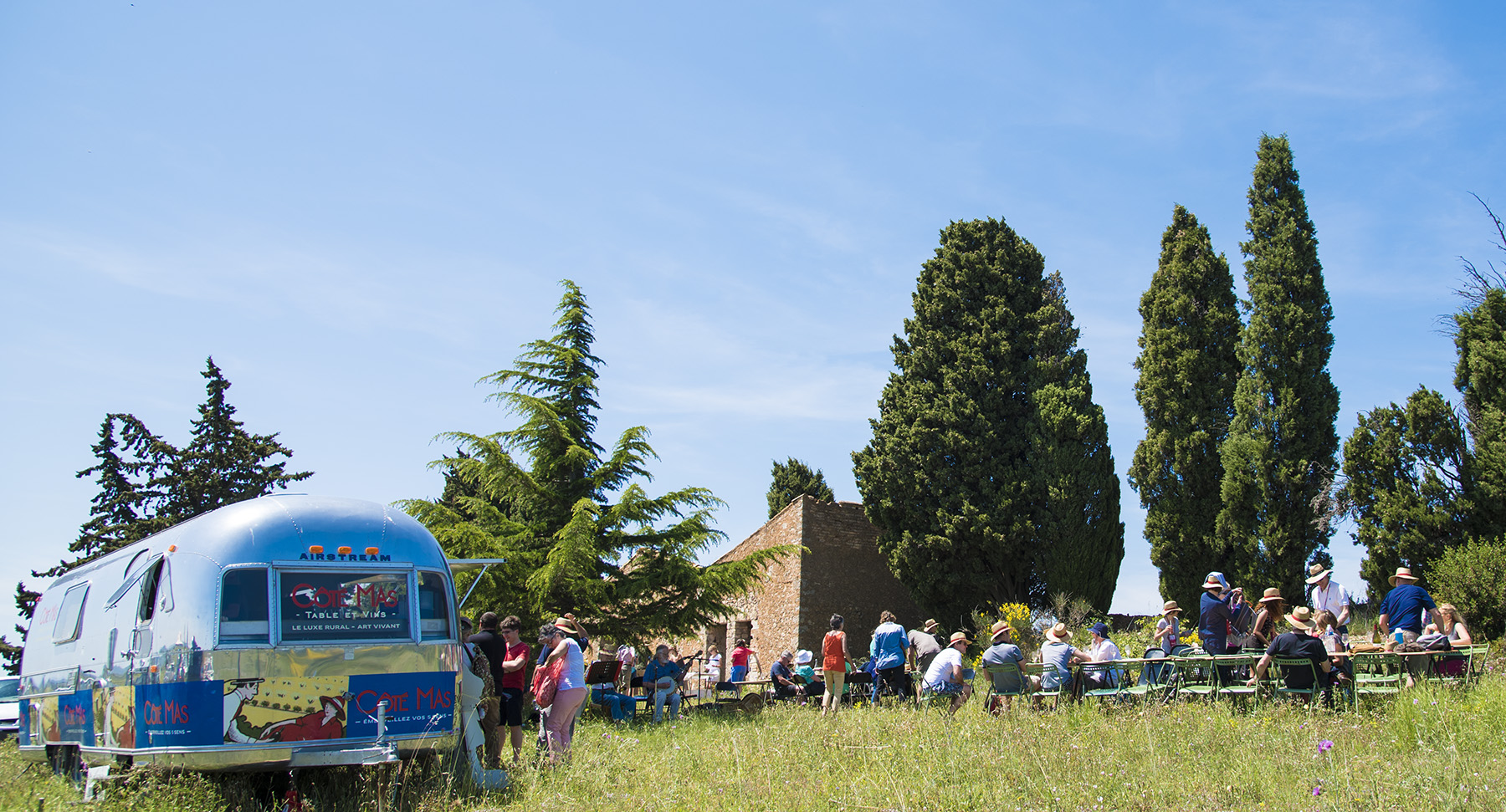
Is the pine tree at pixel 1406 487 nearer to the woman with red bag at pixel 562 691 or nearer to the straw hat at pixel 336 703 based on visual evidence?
the woman with red bag at pixel 562 691

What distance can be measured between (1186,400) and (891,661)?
10.5 meters

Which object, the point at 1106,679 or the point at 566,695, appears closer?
the point at 566,695

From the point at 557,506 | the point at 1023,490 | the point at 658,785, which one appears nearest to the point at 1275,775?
the point at 658,785

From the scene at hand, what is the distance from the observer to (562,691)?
338 inches

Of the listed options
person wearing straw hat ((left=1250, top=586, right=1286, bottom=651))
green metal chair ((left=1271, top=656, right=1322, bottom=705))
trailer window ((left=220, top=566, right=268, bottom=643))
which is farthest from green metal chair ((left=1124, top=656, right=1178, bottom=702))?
trailer window ((left=220, top=566, right=268, bottom=643))

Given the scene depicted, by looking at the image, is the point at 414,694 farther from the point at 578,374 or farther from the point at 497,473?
the point at 578,374

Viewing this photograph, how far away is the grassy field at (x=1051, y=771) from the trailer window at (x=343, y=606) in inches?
43.3

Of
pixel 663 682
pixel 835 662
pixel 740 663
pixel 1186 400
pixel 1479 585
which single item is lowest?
pixel 740 663

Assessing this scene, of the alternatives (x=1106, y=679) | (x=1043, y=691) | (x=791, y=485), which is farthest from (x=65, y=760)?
(x=791, y=485)

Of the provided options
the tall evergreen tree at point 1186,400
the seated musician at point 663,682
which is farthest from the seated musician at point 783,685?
the tall evergreen tree at point 1186,400

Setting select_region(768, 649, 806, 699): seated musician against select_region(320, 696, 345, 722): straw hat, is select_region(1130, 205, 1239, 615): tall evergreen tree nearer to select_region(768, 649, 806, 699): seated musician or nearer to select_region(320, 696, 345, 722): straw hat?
select_region(768, 649, 806, 699): seated musician

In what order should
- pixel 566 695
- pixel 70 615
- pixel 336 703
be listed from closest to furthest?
pixel 336 703 → pixel 566 695 → pixel 70 615

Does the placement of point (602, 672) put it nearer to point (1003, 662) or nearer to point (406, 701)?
point (1003, 662)

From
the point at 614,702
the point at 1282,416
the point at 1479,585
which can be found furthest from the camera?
the point at 1282,416
